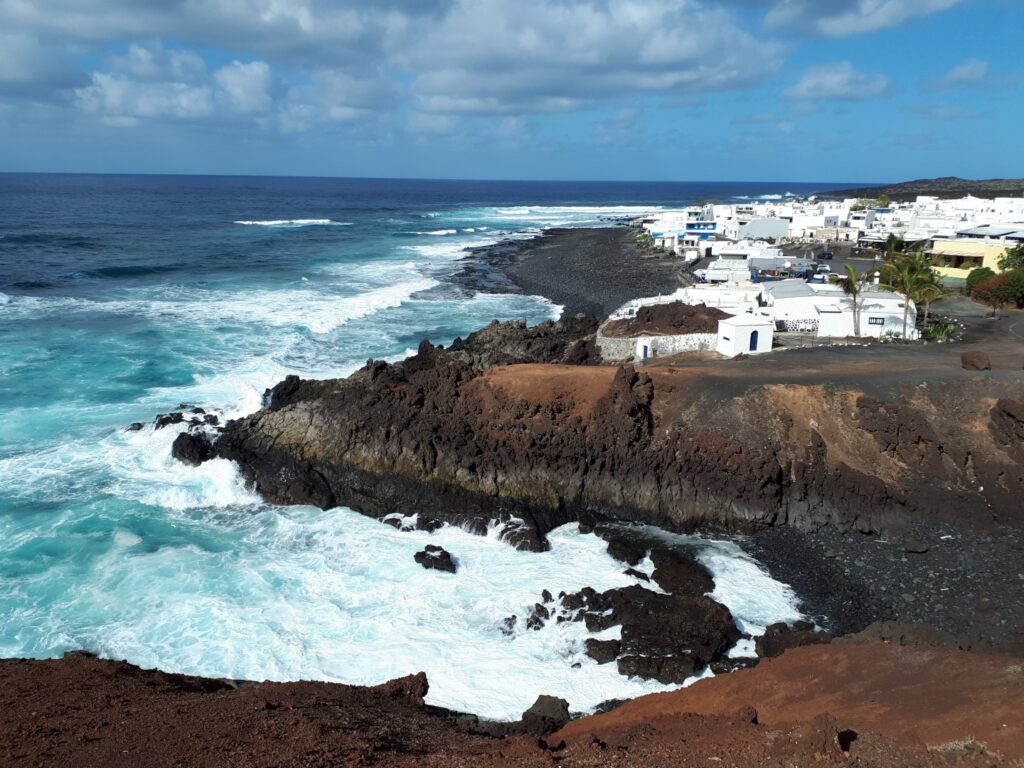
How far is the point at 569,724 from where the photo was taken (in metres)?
14.6

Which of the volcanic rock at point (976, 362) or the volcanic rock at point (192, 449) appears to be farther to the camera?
the volcanic rock at point (976, 362)

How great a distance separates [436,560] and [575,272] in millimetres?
54869

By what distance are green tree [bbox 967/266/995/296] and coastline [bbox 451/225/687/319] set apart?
66.3 feet

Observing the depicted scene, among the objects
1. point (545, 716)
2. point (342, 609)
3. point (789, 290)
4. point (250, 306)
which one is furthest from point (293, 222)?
point (545, 716)

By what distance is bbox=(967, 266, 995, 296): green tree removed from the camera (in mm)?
48562

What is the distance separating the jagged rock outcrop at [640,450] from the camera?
80.2 feet

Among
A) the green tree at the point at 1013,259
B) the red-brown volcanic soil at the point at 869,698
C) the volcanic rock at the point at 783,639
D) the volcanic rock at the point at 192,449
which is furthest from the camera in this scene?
the green tree at the point at 1013,259

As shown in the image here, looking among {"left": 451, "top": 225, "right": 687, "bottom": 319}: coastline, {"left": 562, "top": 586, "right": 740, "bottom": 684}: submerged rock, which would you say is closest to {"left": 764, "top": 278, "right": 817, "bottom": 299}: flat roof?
{"left": 451, "top": 225, "right": 687, "bottom": 319}: coastline

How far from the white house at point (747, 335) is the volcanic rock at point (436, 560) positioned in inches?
672

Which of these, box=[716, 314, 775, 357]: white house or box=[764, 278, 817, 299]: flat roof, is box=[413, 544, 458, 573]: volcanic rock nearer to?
box=[716, 314, 775, 357]: white house

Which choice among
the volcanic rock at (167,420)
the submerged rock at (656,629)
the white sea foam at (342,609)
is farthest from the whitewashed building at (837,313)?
the volcanic rock at (167,420)

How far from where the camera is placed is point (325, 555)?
75.3ft

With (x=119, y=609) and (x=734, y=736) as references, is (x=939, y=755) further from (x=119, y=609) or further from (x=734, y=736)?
(x=119, y=609)

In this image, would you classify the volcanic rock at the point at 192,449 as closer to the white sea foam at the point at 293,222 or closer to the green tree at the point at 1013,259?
the green tree at the point at 1013,259
